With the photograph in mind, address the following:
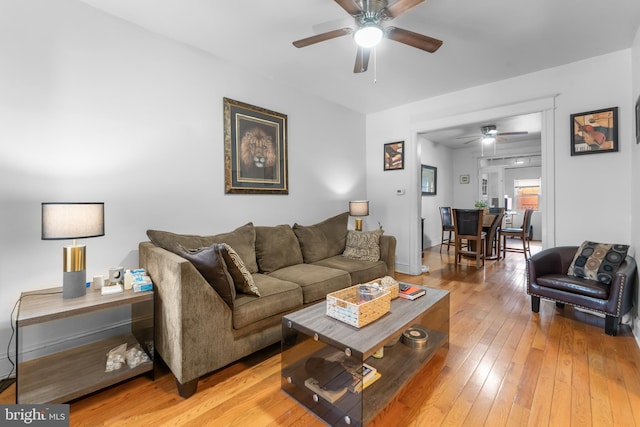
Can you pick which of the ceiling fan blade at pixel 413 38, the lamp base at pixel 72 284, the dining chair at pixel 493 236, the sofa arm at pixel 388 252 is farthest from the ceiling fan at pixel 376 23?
the dining chair at pixel 493 236

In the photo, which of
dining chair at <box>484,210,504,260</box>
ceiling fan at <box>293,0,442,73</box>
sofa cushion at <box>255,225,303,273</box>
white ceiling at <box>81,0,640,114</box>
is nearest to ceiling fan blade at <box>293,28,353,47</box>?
ceiling fan at <box>293,0,442,73</box>

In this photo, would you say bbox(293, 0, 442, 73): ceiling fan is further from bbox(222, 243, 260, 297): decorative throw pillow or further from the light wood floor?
the light wood floor

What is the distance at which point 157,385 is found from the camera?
1.80m

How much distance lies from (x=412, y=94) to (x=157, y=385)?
406cm

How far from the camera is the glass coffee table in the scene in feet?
4.67

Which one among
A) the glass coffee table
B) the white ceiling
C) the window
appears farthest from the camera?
the window

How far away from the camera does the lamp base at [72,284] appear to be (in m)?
1.70

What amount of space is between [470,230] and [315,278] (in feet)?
11.1

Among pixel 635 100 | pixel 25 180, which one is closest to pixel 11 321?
pixel 25 180

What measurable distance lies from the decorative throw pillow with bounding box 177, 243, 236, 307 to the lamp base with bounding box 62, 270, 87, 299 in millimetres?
605

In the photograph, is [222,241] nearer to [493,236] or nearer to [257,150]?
[257,150]

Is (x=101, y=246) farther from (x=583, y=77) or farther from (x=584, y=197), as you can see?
(x=583, y=77)

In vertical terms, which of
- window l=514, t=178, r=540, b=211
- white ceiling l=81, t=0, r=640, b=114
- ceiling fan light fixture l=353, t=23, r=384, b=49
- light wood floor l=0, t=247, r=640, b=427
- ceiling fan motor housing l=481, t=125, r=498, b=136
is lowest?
light wood floor l=0, t=247, r=640, b=427

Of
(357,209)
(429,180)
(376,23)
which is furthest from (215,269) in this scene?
(429,180)
